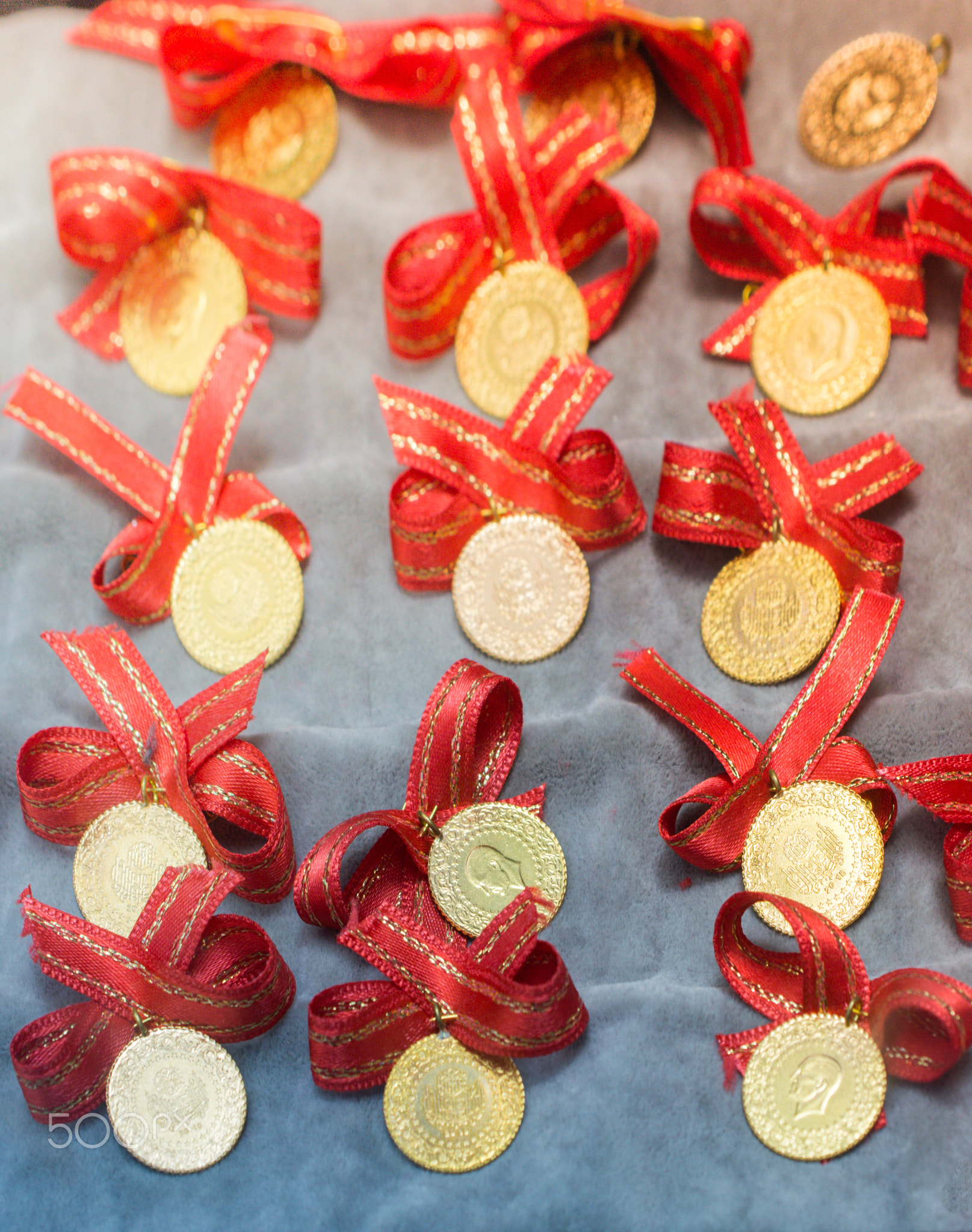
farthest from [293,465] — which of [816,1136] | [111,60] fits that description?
[816,1136]

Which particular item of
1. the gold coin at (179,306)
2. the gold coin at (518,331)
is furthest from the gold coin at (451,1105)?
the gold coin at (179,306)

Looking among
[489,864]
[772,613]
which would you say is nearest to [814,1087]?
[489,864]

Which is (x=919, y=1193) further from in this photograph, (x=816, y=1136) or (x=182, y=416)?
(x=182, y=416)

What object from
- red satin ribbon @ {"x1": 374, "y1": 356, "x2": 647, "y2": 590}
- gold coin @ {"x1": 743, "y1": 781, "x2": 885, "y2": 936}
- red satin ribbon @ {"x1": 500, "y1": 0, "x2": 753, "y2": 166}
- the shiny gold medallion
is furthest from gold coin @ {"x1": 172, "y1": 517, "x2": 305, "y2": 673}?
the shiny gold medallion

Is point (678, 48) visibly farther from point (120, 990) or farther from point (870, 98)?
point (120, 990)

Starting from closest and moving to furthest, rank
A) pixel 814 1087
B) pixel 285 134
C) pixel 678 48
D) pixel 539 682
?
pixel 814 1087, pixel 539 682, pixel 678 48, pixel 285 134

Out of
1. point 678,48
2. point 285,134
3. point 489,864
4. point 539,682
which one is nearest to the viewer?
point 489,864

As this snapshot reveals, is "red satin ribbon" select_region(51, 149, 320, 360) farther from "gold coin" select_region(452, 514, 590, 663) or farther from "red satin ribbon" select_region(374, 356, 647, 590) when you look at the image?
"gold coin" select_region(452, 514, 590, 663)
